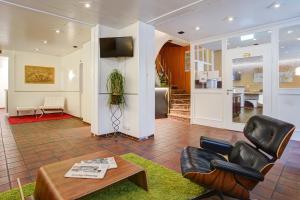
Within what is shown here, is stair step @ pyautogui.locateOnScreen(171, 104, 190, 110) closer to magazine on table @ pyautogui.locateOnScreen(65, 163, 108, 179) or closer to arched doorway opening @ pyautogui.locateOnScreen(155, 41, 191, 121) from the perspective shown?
arched doorway opening @ pyautogui.locateOnScreen(155, 41, 191, 121)

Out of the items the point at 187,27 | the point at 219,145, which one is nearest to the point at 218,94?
the point at 187,27

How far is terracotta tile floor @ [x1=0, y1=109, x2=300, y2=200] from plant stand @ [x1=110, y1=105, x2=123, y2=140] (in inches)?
19.0

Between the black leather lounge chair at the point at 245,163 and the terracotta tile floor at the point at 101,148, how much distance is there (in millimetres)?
491

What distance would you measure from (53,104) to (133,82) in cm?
530

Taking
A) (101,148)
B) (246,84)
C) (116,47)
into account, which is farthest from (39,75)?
(246,84)

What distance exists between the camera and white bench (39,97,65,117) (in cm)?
759

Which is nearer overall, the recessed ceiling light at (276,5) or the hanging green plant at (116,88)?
the recessed ceiling light at (276,5)

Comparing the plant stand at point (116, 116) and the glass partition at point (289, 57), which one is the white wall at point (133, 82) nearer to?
the plant stand at point (116, 116)

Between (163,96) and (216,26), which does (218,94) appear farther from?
(163,96)

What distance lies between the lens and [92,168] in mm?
1762

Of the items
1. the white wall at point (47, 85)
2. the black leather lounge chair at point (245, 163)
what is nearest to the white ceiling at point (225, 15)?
the black leather lounge chair at point (245, 163)

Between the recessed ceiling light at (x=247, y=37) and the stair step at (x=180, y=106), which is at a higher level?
the recessed ceiling light at (x=247, y=37)

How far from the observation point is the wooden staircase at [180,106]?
663 centimetres

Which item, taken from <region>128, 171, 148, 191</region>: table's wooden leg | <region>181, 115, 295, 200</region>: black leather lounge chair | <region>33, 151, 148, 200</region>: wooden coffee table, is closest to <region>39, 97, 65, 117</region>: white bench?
<region>33, 151, 148, 200</region>: wooden coffee table
